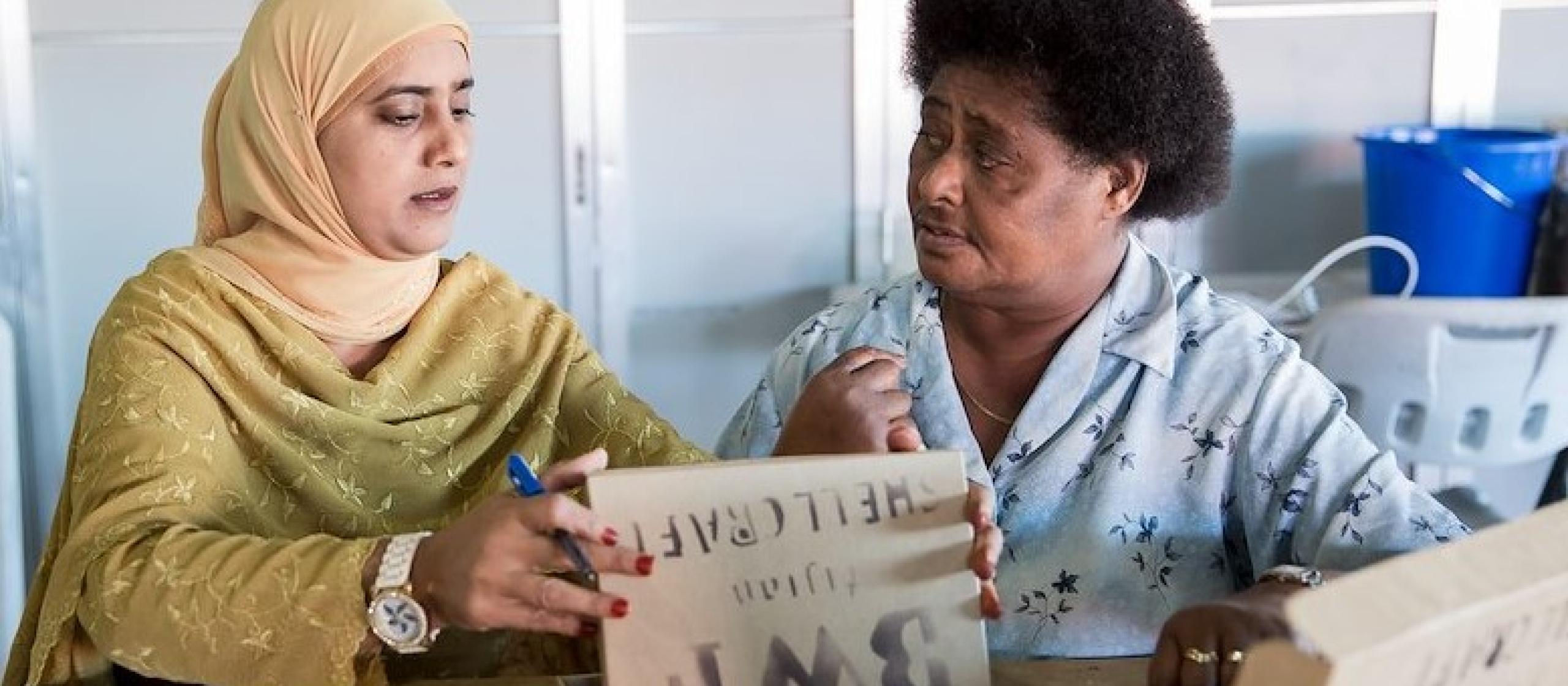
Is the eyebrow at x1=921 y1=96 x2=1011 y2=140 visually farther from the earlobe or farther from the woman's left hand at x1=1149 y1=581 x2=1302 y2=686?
the woman's left hand at x1=1149 y1=581 x2=1302 y2=686

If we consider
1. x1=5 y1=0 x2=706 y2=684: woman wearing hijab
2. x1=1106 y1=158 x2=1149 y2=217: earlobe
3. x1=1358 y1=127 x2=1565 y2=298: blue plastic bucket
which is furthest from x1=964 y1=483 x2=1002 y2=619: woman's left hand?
x1=1358 y1=127 x2=1565 y2=298: blue plastic bucket

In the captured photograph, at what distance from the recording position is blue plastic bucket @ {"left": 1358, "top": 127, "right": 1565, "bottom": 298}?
3.33 metres

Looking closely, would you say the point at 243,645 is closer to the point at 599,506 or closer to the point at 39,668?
the point at 39,668

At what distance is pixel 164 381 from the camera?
1454 millimetres

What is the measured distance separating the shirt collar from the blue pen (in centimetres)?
68

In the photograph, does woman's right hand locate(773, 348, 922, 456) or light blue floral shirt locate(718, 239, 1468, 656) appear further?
light blue floral shirt locate(718, 239, 1468, 656)

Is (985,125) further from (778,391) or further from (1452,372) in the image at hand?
(1452,372)

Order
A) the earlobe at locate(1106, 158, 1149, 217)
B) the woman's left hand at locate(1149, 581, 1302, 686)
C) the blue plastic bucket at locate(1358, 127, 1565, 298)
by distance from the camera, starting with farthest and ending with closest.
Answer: the blue plastic bucket at locate(1358, 127, 1565, 298), the earlobe at locate(1106, 158, 1149, 217), the woman's left hand at locate(1149, 581, 1302, 686)

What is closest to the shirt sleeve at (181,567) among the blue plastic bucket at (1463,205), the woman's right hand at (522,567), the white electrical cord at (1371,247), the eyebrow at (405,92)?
the woman's right hand at (522,567)

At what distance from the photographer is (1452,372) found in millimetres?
2879

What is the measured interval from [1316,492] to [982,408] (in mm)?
334

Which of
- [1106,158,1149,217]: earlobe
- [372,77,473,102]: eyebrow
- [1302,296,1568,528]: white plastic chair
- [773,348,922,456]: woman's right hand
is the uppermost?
[372,77,473,102]: eyebrow

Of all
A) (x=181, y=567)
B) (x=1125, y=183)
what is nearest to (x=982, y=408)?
(x=1125, y=183)

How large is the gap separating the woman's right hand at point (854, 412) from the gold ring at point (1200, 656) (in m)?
0.27
